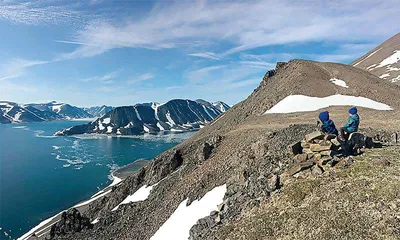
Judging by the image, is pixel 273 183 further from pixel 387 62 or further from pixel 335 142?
pixel 387 62

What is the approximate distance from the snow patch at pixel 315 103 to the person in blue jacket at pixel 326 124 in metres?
32.9

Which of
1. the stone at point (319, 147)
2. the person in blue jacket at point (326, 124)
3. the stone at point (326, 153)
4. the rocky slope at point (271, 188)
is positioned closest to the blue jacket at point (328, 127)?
the person in blue jacket at point (326, 124)

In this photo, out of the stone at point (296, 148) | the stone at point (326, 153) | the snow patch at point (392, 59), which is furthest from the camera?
the snow patch at point (392, 59)

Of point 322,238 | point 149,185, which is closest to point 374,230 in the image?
point 322,238

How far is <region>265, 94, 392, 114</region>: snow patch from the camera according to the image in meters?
49.8

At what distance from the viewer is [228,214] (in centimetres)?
1950

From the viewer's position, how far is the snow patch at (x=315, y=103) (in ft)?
163

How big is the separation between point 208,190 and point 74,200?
6402cm

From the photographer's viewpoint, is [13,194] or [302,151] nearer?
[302,151]

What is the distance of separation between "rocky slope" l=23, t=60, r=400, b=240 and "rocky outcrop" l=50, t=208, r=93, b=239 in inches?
56.9

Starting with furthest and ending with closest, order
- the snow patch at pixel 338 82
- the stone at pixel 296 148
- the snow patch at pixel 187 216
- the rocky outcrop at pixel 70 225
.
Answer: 1. the snow patch at pixel 338 82
2. the rocky outcrop at pixel 70 225
3. the snow patch at pixel 187 216
4. the stone at pixel 296 148

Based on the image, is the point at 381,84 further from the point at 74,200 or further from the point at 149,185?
the point at 74,200

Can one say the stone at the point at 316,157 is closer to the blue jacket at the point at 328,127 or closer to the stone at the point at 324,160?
the stone at the point at 324,160

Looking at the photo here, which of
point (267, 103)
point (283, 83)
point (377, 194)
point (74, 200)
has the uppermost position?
point (283, 83)
